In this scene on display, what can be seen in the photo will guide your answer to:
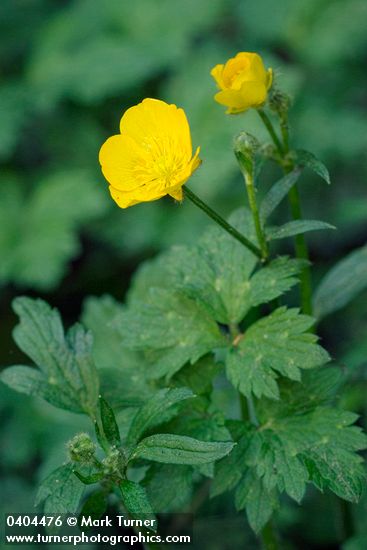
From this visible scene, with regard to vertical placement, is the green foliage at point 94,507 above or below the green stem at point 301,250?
below

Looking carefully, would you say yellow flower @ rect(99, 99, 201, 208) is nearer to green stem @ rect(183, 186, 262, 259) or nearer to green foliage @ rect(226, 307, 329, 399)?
green stem @ rect(183, 186, 262, 259)

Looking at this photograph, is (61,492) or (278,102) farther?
(278,102)

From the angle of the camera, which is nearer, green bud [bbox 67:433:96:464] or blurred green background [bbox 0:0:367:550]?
green bud [bbox 67:433:96:464]

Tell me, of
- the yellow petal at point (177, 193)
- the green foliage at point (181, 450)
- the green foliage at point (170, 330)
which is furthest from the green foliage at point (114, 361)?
the yellow petal at point (177, 193)

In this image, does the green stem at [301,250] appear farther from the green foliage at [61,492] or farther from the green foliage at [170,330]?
the green foliage at [61,492]

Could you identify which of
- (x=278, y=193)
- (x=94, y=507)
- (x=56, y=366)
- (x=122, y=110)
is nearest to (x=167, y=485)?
(x=94, y=507)

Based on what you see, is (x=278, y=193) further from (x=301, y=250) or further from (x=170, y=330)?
(x=170, y=330)

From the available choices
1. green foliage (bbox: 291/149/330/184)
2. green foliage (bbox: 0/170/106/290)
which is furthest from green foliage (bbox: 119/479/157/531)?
green foliage (bbox: 0/170/106/290)
